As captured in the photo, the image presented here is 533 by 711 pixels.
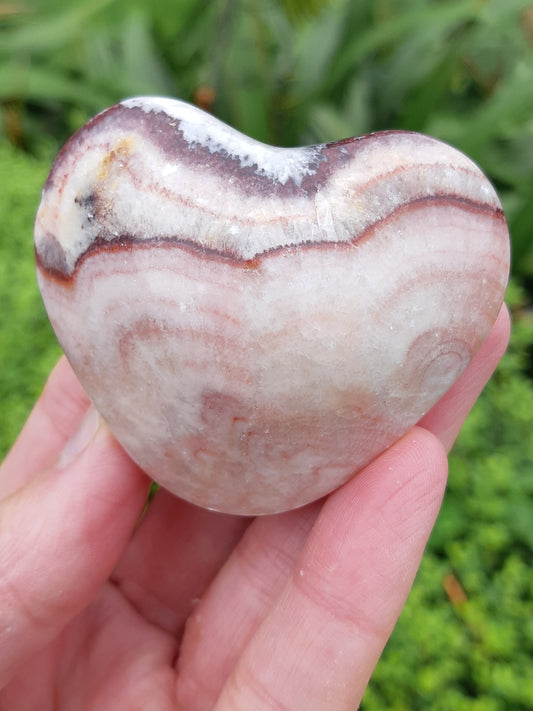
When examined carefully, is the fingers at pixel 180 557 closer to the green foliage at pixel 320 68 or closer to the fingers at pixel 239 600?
the fingers at pixel 239 600

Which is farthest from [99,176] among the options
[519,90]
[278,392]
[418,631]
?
[519,90]

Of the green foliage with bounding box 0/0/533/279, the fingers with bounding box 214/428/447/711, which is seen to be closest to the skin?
the fingers with bounding box 214/428/447/711

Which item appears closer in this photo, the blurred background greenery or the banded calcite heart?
the banded calcite heart

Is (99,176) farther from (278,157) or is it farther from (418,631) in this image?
(418,631)

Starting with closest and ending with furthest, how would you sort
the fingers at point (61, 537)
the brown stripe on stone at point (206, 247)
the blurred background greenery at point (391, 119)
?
1. the brown stripe on stone at point (206, 247)
2. the fingers at point (61, 537)
3. the blurred background greenery at point (391, 119)

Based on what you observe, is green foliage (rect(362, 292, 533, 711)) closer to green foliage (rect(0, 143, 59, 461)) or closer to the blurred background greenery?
the blurred background greenery

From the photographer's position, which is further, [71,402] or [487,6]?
[487,6]

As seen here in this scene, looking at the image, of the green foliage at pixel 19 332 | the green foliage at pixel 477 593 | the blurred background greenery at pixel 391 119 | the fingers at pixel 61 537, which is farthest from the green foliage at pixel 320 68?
the fingers at pixel 61 537
